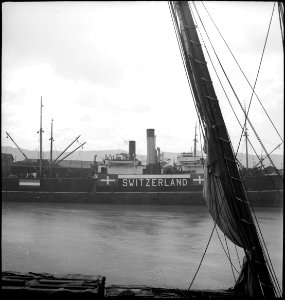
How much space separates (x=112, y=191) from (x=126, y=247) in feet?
48.9

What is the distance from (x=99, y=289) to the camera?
148 inches

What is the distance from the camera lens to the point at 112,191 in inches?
1001

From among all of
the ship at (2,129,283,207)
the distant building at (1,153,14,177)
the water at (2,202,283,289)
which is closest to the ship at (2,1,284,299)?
the water at (2,202,283,289)

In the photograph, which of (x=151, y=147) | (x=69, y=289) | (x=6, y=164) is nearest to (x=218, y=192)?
(x=69, y=289)

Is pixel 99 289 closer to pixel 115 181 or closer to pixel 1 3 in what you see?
pixel 1 3

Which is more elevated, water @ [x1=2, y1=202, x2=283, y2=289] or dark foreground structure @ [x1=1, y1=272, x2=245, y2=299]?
dark foreground structure @ [x1=1, y1=272, x2=245, y2=299]

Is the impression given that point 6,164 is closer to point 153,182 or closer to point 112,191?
point 112,191

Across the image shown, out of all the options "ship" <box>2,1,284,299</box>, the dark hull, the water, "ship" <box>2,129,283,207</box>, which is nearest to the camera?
"ship" <box>2,1,284,299</box>

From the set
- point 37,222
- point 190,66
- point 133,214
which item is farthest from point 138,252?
point 133,214

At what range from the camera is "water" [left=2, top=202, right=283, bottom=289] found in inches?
305

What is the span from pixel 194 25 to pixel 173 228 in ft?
37.3

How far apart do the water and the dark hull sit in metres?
6.08

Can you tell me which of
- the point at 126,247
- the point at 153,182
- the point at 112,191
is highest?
the point at 153,182

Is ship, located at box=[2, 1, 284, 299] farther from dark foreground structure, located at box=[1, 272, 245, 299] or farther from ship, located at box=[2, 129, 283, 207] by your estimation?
ship, located at box=[2, 129, 283, 207]
